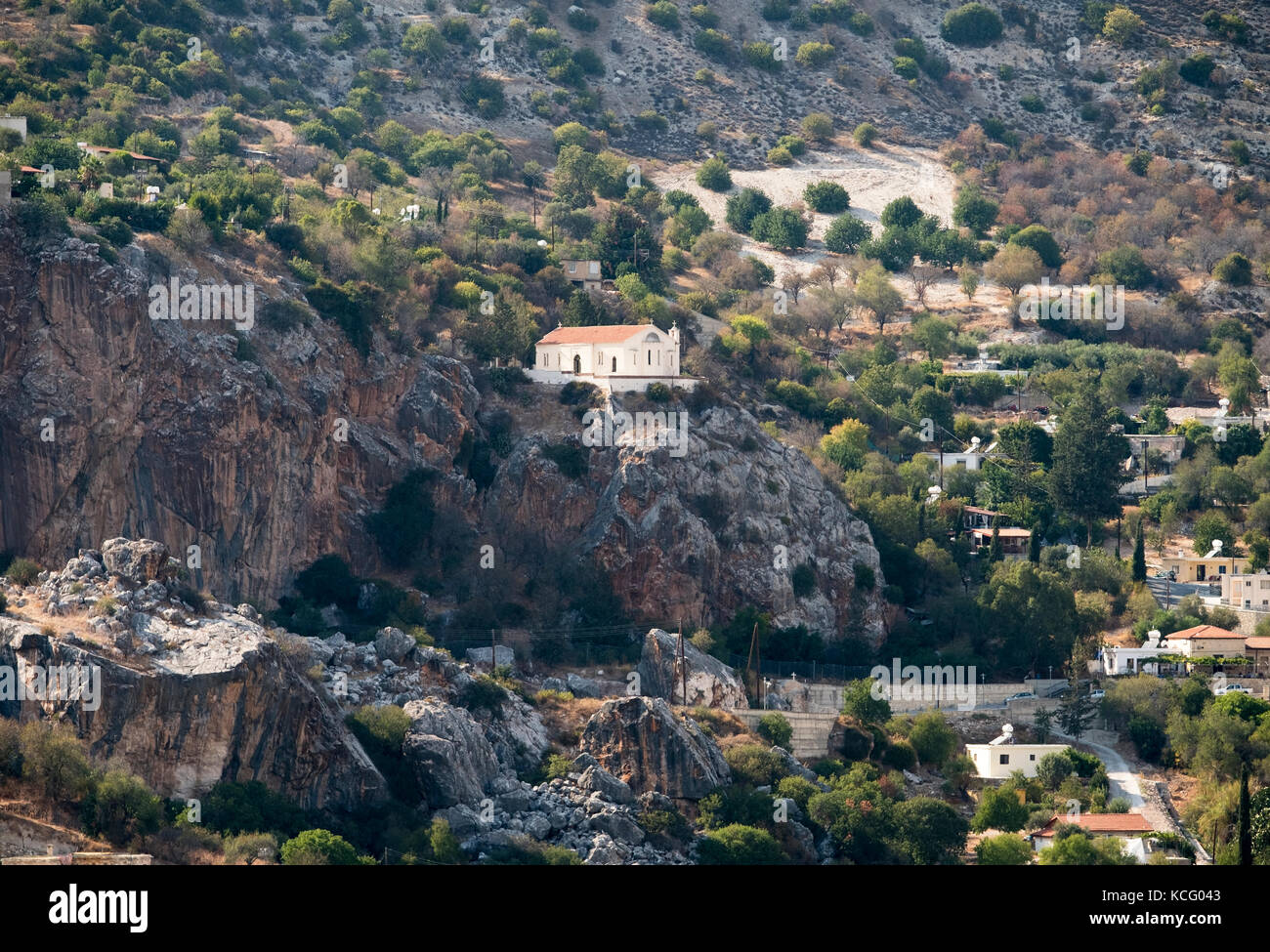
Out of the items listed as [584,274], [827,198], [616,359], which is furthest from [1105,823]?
[827,198]

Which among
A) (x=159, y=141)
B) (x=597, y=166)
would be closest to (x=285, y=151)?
(x=159, y=141)

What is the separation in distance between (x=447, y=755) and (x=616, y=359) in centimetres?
2691

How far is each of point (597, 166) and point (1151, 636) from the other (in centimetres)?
5756

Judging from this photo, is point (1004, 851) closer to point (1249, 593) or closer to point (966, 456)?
point (1249, 593)

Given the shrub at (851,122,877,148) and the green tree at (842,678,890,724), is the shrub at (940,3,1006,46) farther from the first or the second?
the green tree at (842,678,890,724)

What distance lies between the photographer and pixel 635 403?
8269 centimetres

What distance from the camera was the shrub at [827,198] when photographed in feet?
468

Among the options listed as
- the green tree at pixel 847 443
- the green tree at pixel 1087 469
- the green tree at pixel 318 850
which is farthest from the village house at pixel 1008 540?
the green tree at pixel 318 850

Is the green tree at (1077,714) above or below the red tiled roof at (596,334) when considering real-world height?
below

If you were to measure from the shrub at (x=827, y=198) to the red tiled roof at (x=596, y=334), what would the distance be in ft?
187

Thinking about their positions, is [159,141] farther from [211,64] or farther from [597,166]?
[597,166]

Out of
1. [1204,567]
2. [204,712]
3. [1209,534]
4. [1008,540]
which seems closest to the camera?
[204,712]

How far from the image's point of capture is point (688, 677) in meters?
70.9

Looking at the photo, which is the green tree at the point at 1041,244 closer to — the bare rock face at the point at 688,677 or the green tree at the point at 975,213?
the green tree at the point at 975,213
